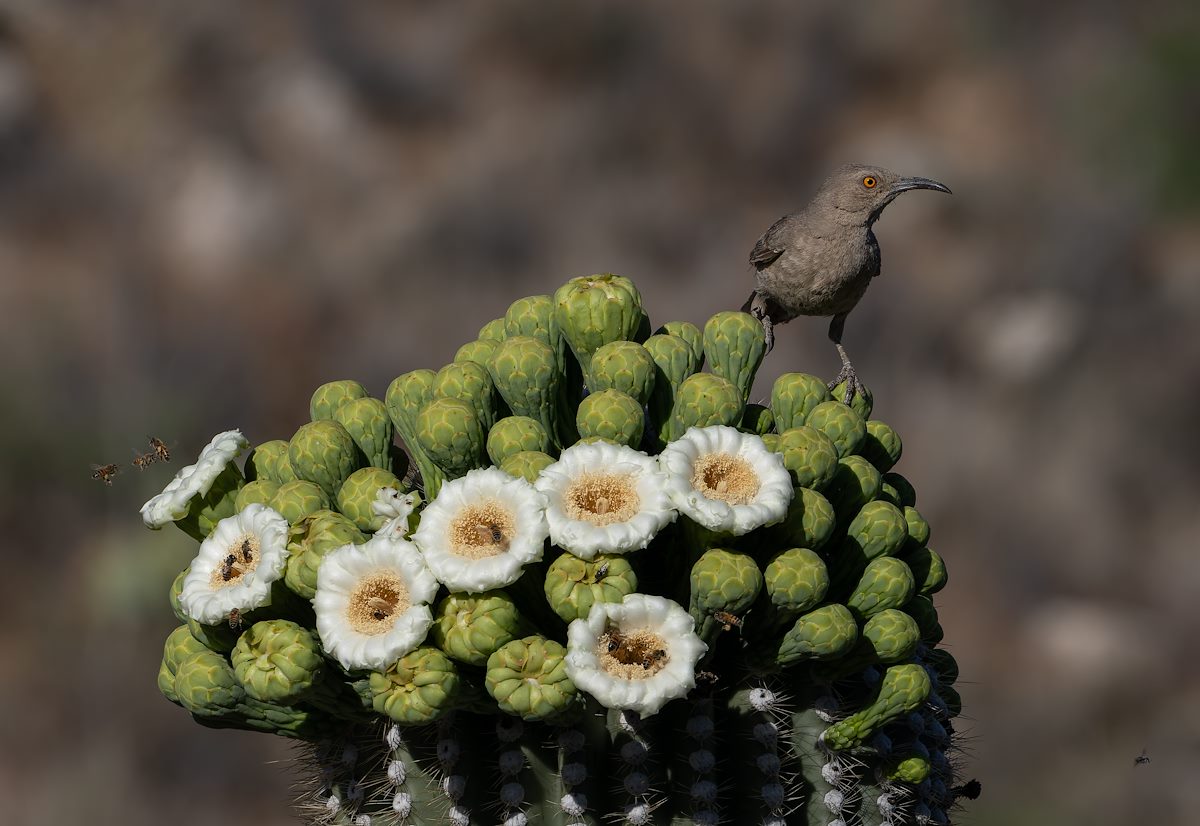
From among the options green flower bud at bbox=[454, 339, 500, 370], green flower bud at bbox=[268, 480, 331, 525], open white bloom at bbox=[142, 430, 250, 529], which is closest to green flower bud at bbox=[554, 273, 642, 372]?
green flower bud at bbox=[454, 339, 500, 370]

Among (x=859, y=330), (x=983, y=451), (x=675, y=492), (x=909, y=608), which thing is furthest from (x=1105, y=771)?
(x=675, y=492)

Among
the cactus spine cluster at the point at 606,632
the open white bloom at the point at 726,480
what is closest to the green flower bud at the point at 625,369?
the cactus spine cluster at the point at 606,632

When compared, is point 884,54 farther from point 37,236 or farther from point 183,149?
point 37,236

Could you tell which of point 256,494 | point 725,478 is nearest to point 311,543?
point 256,494

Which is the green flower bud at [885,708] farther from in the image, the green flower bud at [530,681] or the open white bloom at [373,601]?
the open white bloom at [373,601]

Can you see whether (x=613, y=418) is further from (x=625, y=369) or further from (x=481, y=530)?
(x=481, y=530)

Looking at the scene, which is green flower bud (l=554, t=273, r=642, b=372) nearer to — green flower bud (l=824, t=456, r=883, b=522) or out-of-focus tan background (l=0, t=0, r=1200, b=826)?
green flower bud (l=824, t=456, r=883, b=522)
